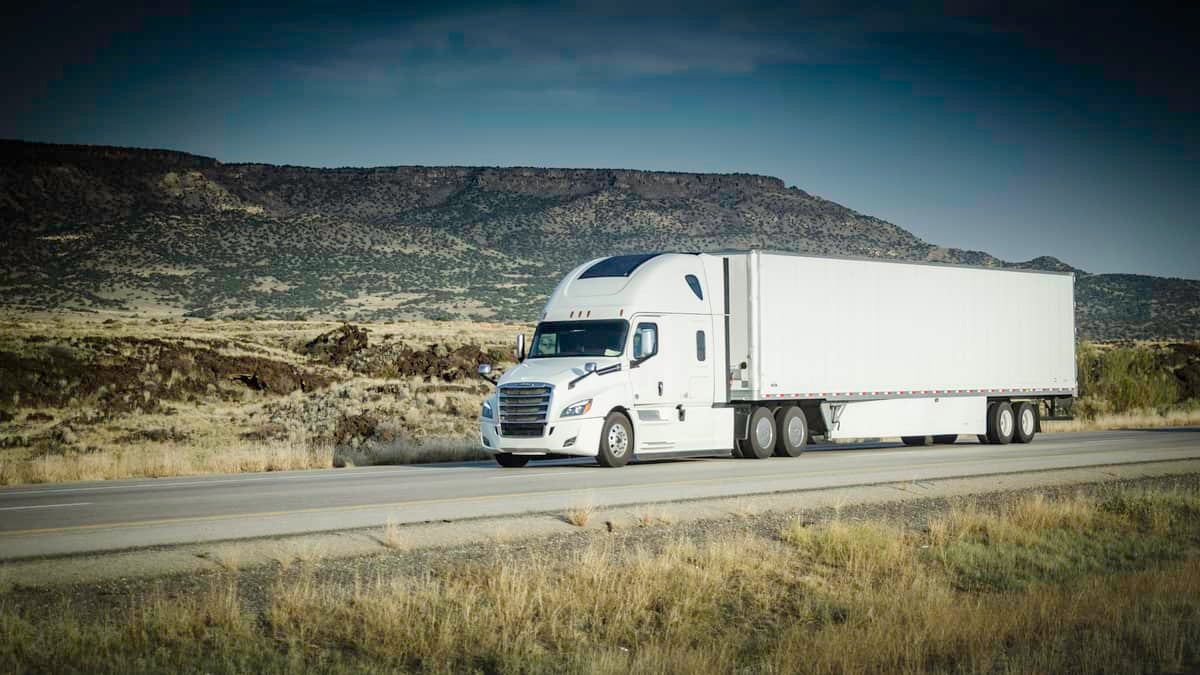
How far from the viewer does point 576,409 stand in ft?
69.3

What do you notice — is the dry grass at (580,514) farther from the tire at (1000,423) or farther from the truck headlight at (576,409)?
the tire at (1000,423)

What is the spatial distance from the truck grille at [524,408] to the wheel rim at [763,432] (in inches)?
198

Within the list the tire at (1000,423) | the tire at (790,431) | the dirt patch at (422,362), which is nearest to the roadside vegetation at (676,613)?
the tire at (790,431)

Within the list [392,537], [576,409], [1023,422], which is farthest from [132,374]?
[392,537]

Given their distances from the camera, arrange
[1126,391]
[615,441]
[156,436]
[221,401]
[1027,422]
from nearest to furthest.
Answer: [615,441]
[1027,422]
[156,436]
[221,401]
[1126,391]

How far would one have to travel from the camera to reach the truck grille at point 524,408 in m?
21.1

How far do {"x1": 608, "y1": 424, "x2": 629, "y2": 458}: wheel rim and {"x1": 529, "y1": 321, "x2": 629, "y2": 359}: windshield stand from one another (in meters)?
1.31

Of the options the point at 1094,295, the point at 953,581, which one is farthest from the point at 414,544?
the point at 1094,295

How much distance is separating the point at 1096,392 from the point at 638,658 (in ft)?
131

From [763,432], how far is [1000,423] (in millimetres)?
7837

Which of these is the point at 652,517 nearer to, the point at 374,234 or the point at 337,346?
the point at 337,346

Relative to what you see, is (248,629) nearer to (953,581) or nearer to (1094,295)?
(953,581)

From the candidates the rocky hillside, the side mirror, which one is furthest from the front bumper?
the rocky hillside

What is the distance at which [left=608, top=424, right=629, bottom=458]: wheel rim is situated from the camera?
21.8 meters
